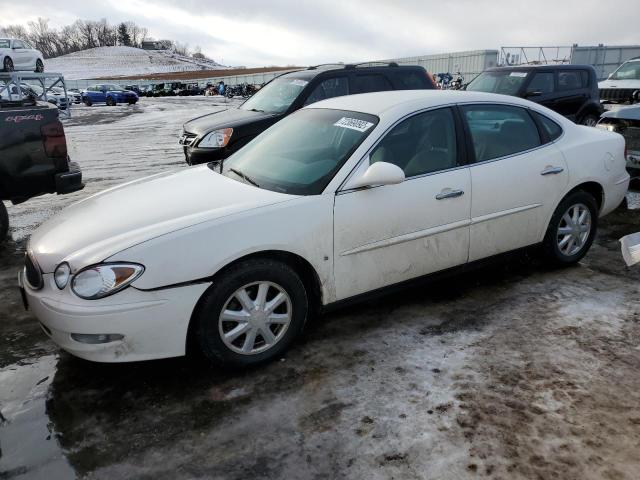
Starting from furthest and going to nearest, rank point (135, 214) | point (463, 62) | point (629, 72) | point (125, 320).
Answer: point (463, 62) → point (629, 72) → point (135, 214) → point (125, 320)

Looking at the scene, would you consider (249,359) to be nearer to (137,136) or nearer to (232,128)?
(232,128)

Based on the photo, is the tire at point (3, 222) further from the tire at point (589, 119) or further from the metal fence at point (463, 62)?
the metal fence at point (463, 62)

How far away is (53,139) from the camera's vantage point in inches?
208

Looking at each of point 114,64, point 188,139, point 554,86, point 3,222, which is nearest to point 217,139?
point 188,139

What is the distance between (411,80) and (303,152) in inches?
195

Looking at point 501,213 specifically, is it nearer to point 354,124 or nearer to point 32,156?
point 354,124

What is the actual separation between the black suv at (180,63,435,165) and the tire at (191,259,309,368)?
419 centimetres

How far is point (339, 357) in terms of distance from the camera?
10.7 ft

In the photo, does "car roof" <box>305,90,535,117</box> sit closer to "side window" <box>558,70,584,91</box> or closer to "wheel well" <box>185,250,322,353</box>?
"wheel well" <box>185,250,322,353</box>

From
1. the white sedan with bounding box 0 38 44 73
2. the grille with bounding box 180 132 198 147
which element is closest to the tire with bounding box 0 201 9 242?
the grille with bounding box 180 132 198 147

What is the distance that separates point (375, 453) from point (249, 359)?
0.99 m

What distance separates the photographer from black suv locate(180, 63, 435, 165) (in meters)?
7.09

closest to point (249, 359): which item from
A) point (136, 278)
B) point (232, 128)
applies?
point (136, 278)

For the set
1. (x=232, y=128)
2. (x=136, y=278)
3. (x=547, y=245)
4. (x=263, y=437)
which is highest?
(x=232, y=128)
